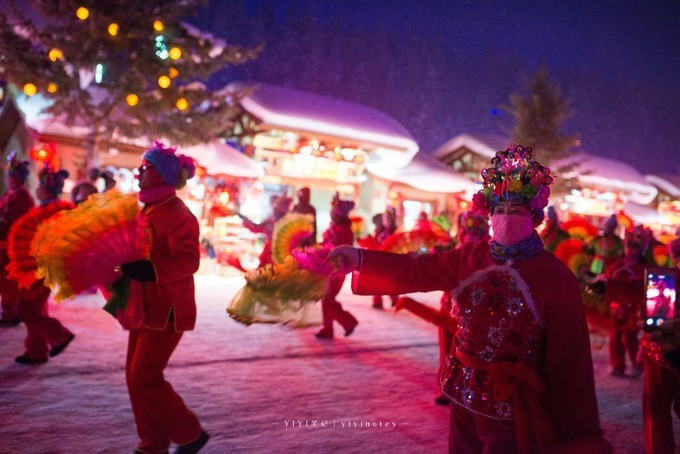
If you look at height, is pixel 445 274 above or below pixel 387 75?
below

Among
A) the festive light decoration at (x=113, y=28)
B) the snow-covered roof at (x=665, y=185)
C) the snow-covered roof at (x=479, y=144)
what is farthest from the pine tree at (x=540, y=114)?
the festive light decoration at (x=113, y=28)

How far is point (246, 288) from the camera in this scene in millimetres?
3225

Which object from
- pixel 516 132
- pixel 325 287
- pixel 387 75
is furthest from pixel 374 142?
pixel 325 287

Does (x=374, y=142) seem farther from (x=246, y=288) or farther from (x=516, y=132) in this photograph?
(x=246, y=288)

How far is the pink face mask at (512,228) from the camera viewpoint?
103 inches

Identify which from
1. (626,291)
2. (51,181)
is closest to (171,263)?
(51,181)

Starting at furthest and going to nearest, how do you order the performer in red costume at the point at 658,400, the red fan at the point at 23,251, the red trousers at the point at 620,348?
1. the red trousers at the point at 620,348
2. the red fan at the point at 23,251
3. the performer in red costume at the point at 658,400

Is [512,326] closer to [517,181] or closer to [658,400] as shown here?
[517,181]

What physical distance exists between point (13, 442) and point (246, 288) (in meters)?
2.04

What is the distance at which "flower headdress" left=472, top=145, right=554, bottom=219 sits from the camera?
2609 mm

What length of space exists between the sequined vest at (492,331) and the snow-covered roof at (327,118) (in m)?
15.8

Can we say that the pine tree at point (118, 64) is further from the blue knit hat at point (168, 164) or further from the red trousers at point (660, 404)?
the red trousers at point (660, 404)

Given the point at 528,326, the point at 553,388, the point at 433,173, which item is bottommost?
the point at 553,388

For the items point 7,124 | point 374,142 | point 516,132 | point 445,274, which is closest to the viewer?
point 445,274
